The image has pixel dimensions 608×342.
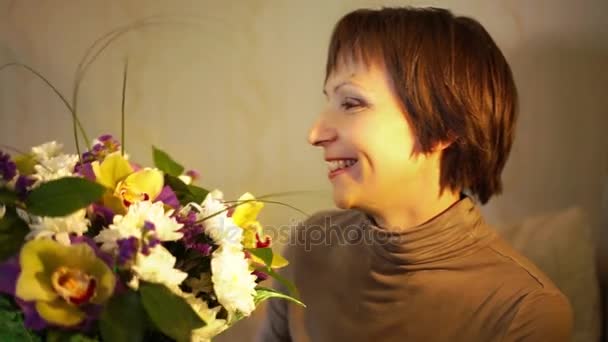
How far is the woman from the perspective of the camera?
0.94 metres

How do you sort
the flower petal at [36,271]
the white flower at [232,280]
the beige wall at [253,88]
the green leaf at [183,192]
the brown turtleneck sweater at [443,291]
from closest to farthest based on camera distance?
the flower petal at [36,271]
the white flower at [232,280]
the green leaf at [183,192]
the brown turtleneck sweater at [443,291]
the beige wall at [253,88]

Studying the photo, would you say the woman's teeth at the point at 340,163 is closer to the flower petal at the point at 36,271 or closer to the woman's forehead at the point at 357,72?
the woman's forehead at the point at 357,72

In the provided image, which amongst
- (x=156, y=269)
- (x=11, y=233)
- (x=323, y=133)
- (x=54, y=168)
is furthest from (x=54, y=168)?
(x=323, y=133)

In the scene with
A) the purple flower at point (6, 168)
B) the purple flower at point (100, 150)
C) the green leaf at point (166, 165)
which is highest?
the purple flower at point (6, 168)

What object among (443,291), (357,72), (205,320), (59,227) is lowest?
(443,291)

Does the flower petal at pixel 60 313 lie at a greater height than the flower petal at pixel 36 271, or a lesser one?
lesser

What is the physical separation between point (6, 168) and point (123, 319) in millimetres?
217

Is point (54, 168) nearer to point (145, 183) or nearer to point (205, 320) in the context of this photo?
point (145, 183)

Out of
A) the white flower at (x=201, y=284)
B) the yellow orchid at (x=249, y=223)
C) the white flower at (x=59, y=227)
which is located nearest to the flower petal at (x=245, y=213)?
the yellow orchid at (x=249, y=223)

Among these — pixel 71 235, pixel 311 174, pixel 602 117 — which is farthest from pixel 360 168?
pixel 602 117

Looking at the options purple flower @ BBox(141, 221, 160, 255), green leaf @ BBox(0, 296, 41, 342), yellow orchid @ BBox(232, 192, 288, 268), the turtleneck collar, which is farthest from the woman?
green leaf @ BBox(0, 296, 41, 342)

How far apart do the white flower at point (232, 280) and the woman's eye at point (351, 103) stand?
0.39 metres

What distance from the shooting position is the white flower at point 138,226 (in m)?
0.60

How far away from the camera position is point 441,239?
0.97 m
